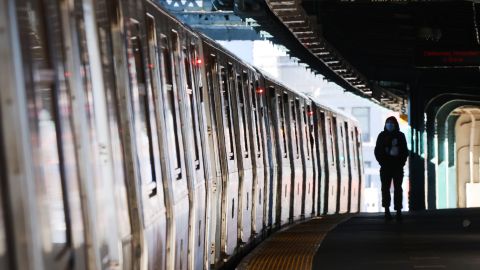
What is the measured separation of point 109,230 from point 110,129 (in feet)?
1.82

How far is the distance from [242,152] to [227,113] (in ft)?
2.88

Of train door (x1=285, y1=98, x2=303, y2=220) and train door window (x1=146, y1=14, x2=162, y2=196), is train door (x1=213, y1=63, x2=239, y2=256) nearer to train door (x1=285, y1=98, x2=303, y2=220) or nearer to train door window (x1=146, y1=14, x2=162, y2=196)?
train door window (x1=146, y1=14, x2=162, y2=196)

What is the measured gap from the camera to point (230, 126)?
1173cm

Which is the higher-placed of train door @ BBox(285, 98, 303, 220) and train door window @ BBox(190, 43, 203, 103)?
train door window @ BBox(190, 43, 203, 103)

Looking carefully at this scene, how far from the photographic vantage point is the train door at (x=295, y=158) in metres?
18.1

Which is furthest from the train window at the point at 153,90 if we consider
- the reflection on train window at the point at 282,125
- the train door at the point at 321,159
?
the train door at the point at 321,159

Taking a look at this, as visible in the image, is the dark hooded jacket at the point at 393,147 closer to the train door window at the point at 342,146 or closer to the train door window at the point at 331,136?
the train door window at the point at 331,136

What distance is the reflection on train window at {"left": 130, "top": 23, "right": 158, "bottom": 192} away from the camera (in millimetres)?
6266

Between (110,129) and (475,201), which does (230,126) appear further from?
(475,201)

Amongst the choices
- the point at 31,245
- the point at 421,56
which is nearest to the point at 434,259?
the point at 31,245

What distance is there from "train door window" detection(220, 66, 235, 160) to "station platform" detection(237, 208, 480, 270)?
1.11 m

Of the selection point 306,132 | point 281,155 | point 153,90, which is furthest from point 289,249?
point 306,132

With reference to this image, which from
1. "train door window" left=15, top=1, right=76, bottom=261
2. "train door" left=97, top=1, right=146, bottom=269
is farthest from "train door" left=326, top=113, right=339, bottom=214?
"train door window" left=15, top=1, right=76, bottom=261

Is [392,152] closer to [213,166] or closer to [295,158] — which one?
[295,158]
